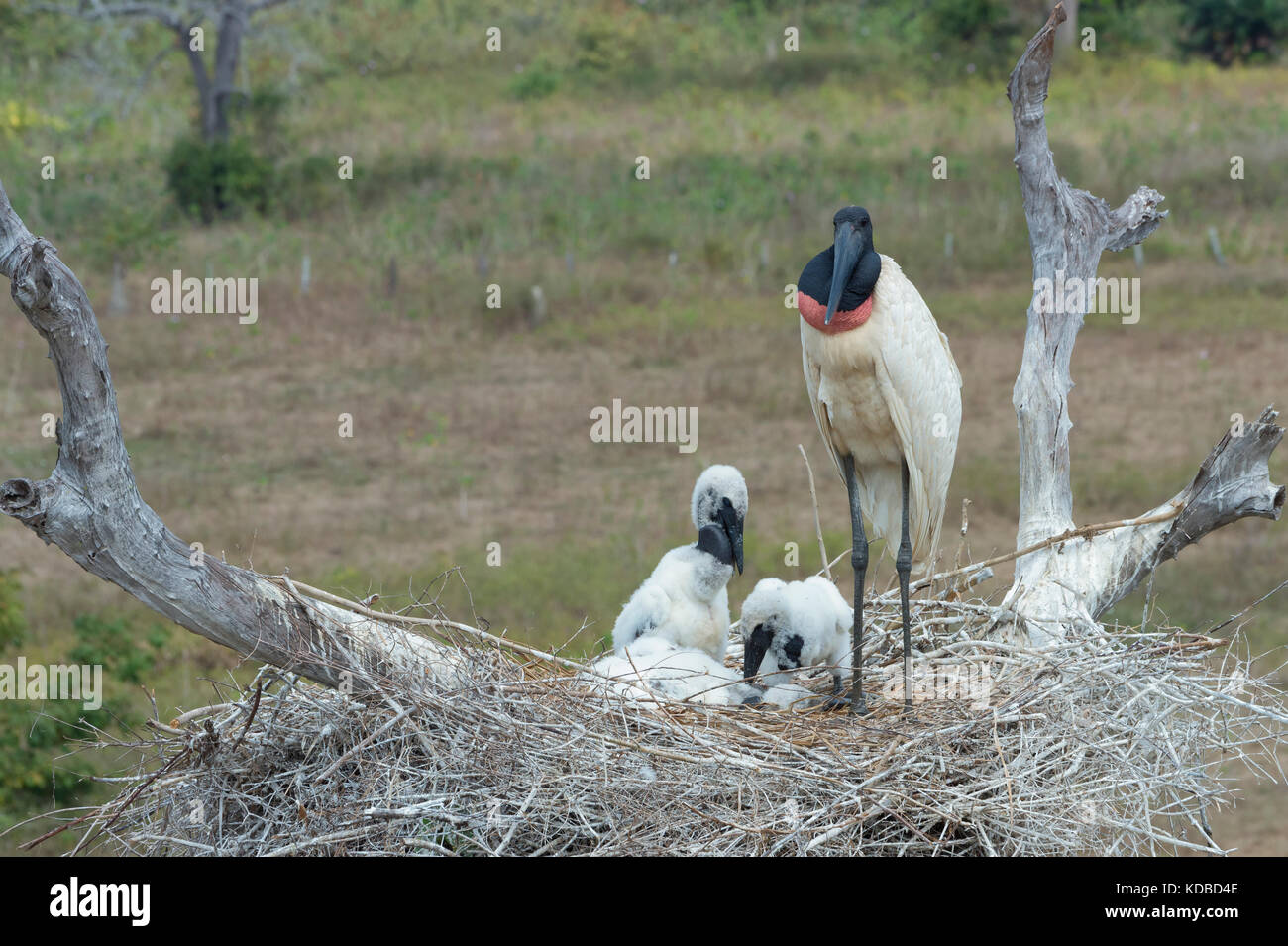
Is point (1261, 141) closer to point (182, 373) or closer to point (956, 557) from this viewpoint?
point (182, 373)

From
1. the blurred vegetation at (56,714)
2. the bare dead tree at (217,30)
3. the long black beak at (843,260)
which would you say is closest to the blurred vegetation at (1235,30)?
the bare dead tree at (217,30)

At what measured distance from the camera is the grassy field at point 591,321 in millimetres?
13680

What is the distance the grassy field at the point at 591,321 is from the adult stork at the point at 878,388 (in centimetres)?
394

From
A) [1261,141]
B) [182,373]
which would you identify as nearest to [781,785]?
[182,373]

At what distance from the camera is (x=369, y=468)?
53.0ft

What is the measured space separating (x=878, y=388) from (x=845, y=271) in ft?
1.92

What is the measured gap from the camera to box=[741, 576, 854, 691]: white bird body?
21.3 ft

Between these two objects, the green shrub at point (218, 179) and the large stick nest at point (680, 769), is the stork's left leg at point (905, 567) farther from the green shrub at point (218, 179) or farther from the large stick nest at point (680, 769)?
the green shrub at point (218, 179)

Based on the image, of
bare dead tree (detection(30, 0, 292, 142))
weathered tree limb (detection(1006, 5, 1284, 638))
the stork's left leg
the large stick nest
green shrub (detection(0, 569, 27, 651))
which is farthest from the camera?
bare dead tree (detection(30, 0, 292, 142))

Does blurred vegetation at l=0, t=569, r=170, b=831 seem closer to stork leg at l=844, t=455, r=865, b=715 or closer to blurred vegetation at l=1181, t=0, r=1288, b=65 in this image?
stork leg at l=844, t=455, r=865, b=715

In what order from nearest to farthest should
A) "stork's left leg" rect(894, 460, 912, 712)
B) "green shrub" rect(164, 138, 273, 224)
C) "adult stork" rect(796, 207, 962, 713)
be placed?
"adult stork" rect(796, 207, 962, 713)
"stork's left leg" rect(894, 460, 912, 712)
"green shrub" rect(164, 138, 273, 224)

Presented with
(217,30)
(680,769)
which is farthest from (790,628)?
(217,30)

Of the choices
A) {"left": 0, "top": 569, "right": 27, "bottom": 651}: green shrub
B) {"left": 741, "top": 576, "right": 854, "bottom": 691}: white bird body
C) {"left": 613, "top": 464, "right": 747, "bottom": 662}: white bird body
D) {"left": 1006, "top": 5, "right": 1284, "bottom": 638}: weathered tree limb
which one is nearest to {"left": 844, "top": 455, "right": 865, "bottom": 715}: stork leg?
{"left": 741, "top": 576, "right": 854, "bottom": 691}: white bird body

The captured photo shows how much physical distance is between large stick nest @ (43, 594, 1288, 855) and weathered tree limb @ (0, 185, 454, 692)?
190 mm
